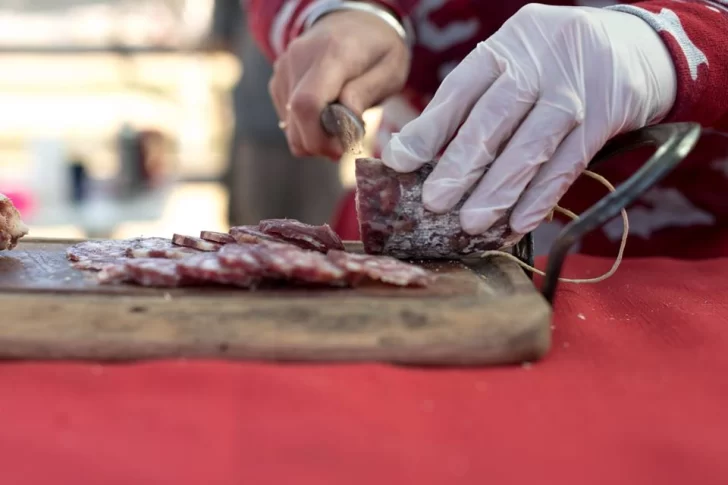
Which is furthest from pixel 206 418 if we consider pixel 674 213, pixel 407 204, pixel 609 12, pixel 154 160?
pixel 154 160

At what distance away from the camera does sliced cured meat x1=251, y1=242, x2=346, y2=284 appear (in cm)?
91

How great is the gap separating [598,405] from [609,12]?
2.20 ft

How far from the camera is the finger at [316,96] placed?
4.32ft

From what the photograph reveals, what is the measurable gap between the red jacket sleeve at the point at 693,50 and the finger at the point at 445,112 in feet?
0.82

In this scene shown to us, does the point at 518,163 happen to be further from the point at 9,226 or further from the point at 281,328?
the point at 9,226

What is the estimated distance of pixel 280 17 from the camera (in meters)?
1.73

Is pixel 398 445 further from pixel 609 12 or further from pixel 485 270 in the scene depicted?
pixel 609 12

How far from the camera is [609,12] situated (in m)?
1.06

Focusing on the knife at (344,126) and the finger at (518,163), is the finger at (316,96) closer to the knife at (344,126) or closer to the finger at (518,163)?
the knife at (344,126)

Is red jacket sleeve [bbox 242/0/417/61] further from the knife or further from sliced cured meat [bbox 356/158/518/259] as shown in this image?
sliced cured meat [bbox 356/158/518/259]

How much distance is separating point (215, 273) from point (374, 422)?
1.28ft

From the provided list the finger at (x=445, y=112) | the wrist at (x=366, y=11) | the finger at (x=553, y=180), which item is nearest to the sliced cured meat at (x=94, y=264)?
the finger at (x=445, y=112)

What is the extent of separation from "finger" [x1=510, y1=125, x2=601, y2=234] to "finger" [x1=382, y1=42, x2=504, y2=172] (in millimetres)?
156

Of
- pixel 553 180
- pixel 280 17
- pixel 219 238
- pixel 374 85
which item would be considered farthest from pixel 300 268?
pixel 280 17
